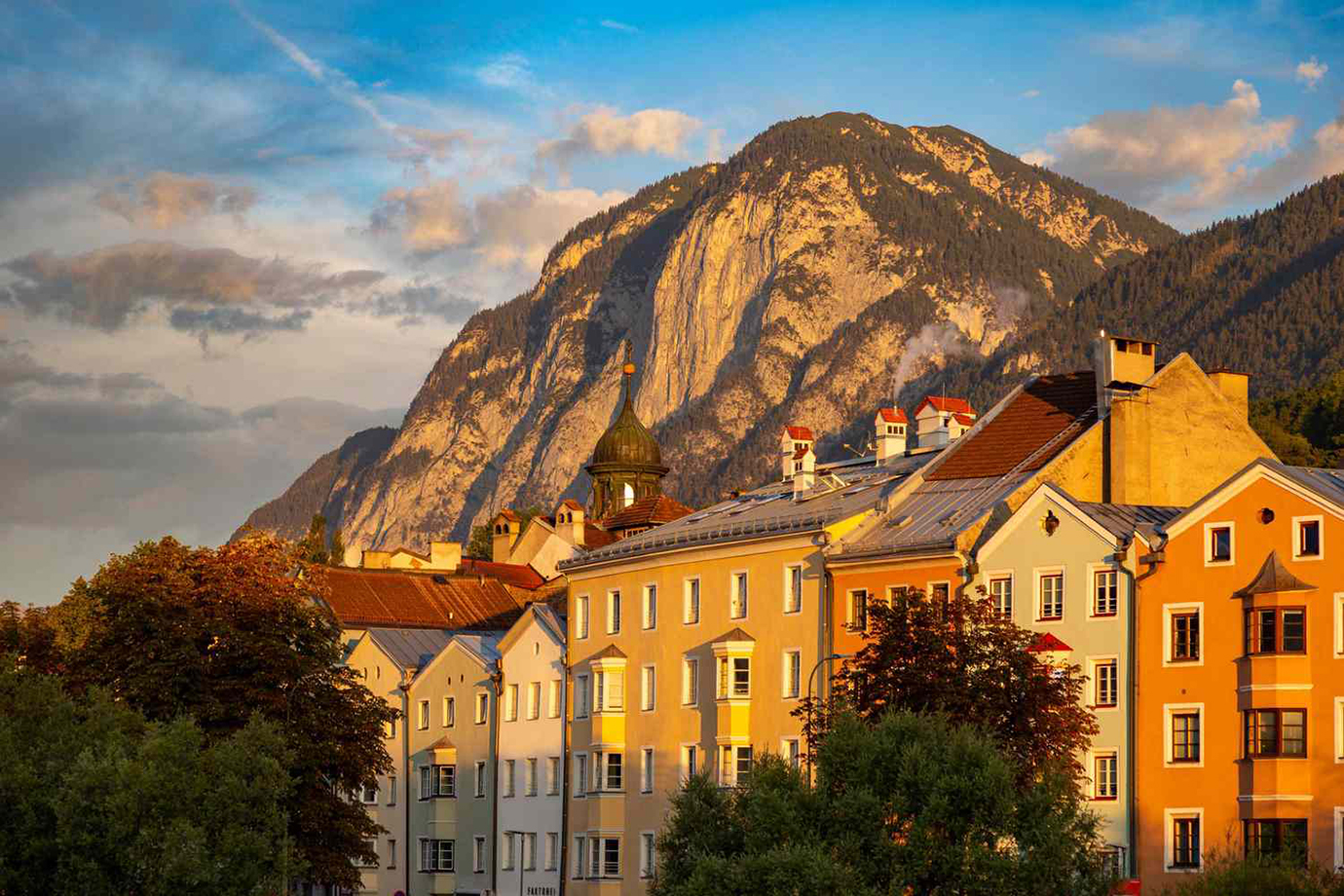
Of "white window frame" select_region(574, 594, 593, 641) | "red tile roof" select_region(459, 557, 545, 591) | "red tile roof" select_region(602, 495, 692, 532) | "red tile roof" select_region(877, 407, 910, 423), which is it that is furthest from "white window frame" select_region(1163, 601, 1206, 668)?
"red tile roof" select_region(459, 557, 545, 591)

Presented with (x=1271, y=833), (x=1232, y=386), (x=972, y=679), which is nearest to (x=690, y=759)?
(x=972, y=679)

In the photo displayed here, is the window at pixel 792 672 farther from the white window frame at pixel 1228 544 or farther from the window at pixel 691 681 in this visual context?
the white window frame at pixel 1228 544

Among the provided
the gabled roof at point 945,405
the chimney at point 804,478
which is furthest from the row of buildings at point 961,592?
the gabled roof at point 945,405

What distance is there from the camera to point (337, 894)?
12338 cm

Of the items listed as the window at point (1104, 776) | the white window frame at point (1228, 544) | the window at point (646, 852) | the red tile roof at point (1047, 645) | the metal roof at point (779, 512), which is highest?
the metal roof at point (779, 512)

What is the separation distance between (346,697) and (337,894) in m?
34.4

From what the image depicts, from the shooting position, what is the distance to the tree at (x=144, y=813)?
6950 centimetres

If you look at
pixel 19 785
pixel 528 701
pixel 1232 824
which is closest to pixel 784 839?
pixel 1232 824

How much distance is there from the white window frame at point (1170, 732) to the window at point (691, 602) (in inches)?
1075

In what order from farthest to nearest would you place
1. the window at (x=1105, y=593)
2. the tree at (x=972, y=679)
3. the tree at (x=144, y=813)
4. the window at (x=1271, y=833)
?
the window at (x=1105, y=593) → the window at (x=1271, y=833) → the tree at (x=972, y=679) → the tree at (x=144, y=813)

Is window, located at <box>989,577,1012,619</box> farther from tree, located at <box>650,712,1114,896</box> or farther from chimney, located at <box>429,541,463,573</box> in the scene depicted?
chimney, located at <box>429,541,463,573</box>

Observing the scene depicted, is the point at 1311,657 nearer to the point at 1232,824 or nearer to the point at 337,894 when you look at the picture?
the point at 1232,824

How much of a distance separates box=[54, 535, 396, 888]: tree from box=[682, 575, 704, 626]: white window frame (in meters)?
15.1

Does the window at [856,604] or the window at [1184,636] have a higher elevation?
the window at [856,604]
